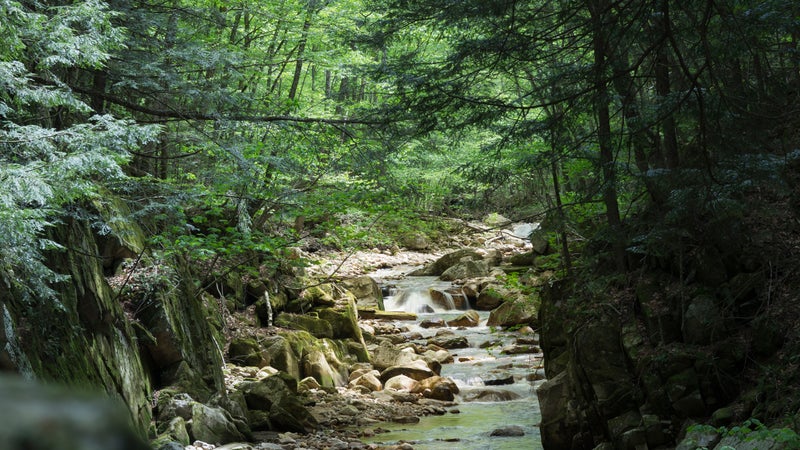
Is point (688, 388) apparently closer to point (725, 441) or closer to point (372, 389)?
point (725, 441)

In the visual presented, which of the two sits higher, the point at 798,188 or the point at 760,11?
the point at 760,11

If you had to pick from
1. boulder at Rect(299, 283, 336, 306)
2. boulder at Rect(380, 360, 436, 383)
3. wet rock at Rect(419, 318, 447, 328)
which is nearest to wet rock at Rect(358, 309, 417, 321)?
wet rock at Rect(419, 318, 447, 328)

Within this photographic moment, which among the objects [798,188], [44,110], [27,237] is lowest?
Result: [798,188]

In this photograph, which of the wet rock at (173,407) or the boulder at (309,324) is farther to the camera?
the boulder at (309,324)

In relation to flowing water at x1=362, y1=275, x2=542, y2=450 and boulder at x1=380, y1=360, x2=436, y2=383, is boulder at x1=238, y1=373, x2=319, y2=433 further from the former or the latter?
boulder at x1=380, y1=360, x2=436, y2=383

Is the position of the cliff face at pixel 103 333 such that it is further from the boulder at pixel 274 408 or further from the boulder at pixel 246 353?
the boulder at pixel 246 353

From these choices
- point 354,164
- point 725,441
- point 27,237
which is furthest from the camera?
point 354,164

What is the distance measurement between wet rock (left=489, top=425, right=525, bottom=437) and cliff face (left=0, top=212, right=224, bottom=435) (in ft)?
14.4

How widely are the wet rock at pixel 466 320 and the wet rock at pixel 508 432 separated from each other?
25.5ft

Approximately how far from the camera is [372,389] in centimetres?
1379

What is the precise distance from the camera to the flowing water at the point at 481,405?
10.1 m

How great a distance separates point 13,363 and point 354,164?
6.29 m

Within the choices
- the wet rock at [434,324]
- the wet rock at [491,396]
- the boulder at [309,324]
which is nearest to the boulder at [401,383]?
the wet rock at [491,396]

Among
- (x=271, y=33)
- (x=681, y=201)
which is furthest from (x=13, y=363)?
(x=271, y=33)
